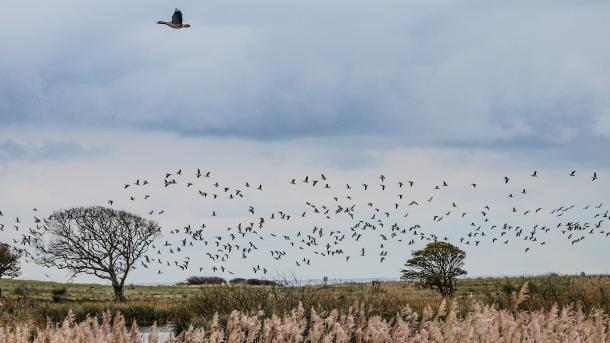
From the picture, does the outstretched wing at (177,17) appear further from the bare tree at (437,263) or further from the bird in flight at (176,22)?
the bare tree at (437,263)

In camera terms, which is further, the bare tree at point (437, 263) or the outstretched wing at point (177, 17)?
the bare tree at point (437, 263)

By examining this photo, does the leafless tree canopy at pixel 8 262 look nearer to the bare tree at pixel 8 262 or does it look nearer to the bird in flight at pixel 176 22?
the bare tree at pixel 8 262

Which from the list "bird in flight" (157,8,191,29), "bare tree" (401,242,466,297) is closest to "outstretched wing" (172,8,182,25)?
"bird in flight" (157,8,191,29)

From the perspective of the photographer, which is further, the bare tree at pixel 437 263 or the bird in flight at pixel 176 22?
the bare tree at pixel 437 263

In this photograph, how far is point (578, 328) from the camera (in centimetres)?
1392

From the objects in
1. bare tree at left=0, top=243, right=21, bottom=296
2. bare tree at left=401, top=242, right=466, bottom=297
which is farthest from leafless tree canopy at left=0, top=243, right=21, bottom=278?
bare tree at left=401, top=242, right=466, bottom=297

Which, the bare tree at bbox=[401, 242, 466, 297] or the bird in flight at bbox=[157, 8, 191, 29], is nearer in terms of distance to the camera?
the bird in flight at bbox=[157, 8, 191, 29]

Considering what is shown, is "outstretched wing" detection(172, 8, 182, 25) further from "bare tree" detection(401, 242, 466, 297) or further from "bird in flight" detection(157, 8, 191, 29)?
"bare tree" detection(401, 242, 466, 297)

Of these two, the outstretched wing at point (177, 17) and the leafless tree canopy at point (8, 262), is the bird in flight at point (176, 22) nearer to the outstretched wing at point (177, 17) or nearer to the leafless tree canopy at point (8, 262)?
the outstretched wing at point (177, 17)

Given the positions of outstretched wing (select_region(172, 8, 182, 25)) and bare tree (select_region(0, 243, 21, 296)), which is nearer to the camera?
outstretched wing (select_region(172, 8, 182, 25))

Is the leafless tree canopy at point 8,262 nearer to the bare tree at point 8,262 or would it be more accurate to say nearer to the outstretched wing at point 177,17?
the bare tree at point 8,262

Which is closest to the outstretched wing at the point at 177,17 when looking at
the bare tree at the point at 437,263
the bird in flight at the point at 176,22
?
the bird in flight at the point at 176,22

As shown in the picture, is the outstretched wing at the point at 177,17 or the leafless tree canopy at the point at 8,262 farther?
the leafless tree canopy at the point at 8,262

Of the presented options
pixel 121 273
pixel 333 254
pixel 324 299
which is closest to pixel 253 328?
pixel 324 299
